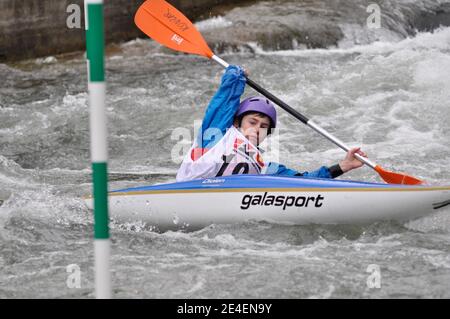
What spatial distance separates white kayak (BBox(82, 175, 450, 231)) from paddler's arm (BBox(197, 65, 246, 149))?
344mm

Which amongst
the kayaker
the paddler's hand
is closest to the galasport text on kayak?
the kayaker

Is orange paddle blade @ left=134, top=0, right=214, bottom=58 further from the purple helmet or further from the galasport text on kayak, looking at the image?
the galasport text on kayak

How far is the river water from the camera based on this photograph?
4691 mm

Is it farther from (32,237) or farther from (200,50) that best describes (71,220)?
(200,50)

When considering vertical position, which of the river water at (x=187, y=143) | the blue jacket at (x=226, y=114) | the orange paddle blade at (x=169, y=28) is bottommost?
the river water at (x=187, y=143)

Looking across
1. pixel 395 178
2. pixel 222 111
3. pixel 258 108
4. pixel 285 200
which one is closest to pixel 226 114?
pixel 222 111

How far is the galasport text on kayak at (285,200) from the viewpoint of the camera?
17.3 feet

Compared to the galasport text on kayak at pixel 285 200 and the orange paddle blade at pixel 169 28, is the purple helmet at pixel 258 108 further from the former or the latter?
→ the orange paddle blade at pixel 169 28

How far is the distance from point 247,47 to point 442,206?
5.66m

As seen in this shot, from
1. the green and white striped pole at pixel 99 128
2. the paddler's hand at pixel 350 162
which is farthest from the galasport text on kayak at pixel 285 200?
the green and white striped pole at pixel 99 128

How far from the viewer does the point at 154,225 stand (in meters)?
5.48

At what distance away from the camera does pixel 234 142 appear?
547 cm

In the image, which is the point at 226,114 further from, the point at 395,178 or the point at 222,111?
the point at 395,178

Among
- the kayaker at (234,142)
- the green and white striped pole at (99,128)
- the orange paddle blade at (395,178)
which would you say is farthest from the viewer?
the orange paddle blade at (395,178)
